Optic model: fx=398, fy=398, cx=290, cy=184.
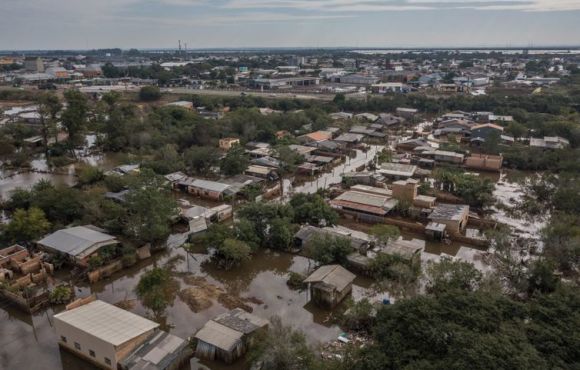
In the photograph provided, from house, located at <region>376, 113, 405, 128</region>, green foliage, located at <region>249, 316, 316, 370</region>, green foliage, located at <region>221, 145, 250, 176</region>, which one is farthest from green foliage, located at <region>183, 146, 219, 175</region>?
house, located at <region>376, 113, 405, 128</region>

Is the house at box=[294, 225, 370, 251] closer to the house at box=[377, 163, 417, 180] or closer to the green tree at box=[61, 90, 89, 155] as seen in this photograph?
the house at box=[377, 163, 417, 180]

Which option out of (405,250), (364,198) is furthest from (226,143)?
(405,250)

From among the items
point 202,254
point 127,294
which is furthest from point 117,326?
point 202,254

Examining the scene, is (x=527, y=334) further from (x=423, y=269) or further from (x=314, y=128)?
(x=314, y=128)

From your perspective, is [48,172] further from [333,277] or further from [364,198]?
[333,277]

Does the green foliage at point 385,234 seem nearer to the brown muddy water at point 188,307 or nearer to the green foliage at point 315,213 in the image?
the brown muddy water at point 188,307

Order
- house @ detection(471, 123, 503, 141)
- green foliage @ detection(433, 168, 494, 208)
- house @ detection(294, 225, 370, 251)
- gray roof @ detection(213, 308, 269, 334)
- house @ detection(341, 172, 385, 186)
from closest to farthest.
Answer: gray roof @ detection(213, 308, 269, 334) < house @ detection(294, 225, 370, 251) < green foliage @ detection(433, 168, 494, 208) < house @ detection(341, 172, 385, 186) < house @ detection(471, 123, 503, 141)

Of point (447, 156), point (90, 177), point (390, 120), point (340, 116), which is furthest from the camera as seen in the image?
point (340, 116)
